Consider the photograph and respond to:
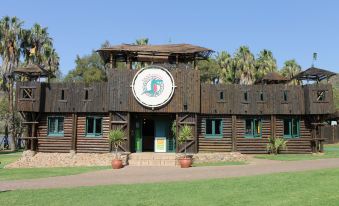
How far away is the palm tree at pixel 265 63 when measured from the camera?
49719 millimetres

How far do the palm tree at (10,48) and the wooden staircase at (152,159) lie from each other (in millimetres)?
21710

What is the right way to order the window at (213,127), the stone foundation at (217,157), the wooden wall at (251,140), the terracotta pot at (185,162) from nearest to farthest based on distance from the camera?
Result: the terracotta pot at (185,162), the stone foundation at (217,157), the window at (213,127), the wooden wall at (251,140)

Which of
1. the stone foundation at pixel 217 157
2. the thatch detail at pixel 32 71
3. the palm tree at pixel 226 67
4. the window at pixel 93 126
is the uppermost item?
the palm tree at pixel 226 67

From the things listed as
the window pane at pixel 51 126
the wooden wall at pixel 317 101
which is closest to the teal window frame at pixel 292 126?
the wooden wall at pixel 317 101

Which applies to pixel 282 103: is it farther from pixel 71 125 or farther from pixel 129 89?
pixel 71 125

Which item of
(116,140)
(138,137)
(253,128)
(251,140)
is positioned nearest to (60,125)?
(138,137)

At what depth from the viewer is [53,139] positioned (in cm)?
2894

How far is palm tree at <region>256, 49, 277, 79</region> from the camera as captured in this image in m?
49.7

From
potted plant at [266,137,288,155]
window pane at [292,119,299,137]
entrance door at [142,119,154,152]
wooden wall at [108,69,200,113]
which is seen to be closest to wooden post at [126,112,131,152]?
wooden wall at [108,69,200,113]

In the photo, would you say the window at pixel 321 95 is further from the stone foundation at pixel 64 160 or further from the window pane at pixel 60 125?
the window pane at pixel 60 125

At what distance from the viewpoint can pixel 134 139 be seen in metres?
29.0

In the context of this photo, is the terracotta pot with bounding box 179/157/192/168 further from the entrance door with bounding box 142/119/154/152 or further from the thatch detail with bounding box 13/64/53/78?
the thatch detail with bounding box 13/64/53/78

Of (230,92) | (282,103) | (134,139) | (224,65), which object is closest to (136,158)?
(134,139)

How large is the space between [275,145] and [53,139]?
1638 cm
